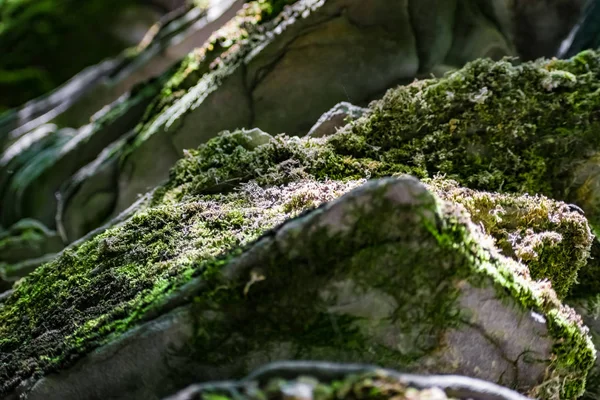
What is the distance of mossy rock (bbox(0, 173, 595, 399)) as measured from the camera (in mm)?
2043

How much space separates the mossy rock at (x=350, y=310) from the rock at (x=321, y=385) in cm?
40

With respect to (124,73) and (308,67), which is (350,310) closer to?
(308,67)

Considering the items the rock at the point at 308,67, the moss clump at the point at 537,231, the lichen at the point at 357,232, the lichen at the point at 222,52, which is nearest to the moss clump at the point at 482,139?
the lichen at the point at 357,232

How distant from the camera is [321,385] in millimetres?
1532

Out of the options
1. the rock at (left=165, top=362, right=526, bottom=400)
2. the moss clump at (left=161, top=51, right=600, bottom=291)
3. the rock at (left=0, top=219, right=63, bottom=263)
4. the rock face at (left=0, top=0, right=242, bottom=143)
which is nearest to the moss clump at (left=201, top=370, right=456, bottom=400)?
the rock at (left=165, top=362, right=526, bottom=400)

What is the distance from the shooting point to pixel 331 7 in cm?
468

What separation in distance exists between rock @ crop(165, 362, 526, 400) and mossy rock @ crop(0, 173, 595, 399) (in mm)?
399

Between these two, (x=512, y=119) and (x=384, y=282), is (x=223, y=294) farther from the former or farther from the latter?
(x=512, y=119)

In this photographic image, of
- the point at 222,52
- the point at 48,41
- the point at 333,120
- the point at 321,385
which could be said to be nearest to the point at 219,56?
the point at 222,52

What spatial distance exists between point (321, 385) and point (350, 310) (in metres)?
0.55

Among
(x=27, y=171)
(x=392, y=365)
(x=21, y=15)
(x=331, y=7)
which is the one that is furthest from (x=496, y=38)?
(x=21, y=15)

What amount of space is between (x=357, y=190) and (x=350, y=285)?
1.15ft

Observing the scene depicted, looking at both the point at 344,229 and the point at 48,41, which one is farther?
the point at 48,41

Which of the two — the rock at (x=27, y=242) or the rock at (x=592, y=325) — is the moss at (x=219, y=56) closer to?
the rock at (x=27, y=242)
